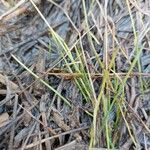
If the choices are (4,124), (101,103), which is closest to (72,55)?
(101,103)

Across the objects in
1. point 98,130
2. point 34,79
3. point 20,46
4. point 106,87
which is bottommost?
point 98,130

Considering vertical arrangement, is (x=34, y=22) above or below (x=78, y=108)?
above

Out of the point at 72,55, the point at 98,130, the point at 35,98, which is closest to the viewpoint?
the point at 98,130

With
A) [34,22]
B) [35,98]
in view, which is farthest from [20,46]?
[35,98]

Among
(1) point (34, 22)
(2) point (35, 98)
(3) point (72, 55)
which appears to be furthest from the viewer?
(1) point (34, 22)

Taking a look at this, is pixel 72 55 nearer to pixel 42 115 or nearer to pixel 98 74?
pixel 98 74

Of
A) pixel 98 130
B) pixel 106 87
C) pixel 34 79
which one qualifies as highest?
pixel 34 79

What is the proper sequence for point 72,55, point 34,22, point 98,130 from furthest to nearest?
point 34,22
point 72,55
point 98,130

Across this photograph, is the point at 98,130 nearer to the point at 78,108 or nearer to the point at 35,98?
the point at 78,108

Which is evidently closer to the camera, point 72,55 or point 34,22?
point 72,55
